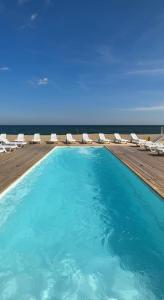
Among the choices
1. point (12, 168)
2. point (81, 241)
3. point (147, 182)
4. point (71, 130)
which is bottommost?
point (81, 241)

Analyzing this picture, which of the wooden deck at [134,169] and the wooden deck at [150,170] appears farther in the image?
the wooden deck at [134,169]

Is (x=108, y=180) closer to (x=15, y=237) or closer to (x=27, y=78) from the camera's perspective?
(x=15, y=237)

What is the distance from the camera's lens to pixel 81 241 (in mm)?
4840

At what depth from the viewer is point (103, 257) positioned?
4309 millimetres

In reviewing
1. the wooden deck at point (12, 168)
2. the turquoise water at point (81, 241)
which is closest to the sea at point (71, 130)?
the wooden deck at point (12, 168)

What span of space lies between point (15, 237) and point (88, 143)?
13127 millimetres

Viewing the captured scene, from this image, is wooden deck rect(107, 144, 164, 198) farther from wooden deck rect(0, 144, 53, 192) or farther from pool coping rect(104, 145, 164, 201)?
wooden deck rect(0, 144, 53, 192)

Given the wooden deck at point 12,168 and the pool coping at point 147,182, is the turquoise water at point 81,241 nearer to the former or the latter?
the pool coping at point 147,182

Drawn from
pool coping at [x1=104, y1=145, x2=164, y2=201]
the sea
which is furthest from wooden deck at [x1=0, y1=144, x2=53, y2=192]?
the sea

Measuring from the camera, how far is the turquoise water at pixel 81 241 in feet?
11.6

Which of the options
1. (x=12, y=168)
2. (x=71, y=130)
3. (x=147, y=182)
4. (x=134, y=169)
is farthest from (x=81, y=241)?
(x=71, y=130)

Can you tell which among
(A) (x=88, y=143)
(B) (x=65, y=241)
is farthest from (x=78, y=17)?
(B) (x=65, y=241)

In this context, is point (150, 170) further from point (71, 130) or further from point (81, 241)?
point (71, 130)

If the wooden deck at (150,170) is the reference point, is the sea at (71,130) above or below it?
above
